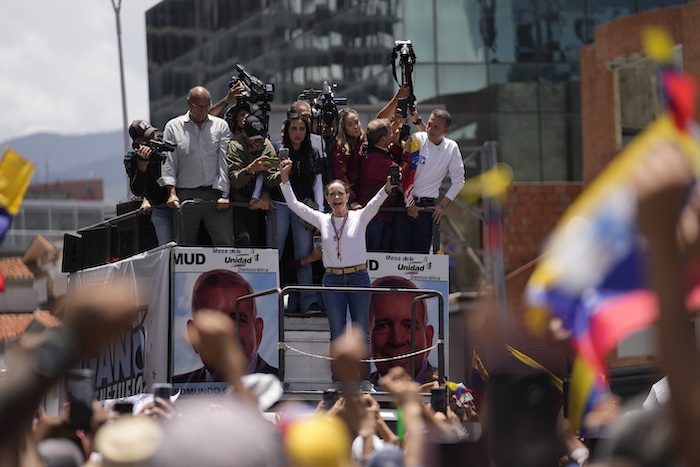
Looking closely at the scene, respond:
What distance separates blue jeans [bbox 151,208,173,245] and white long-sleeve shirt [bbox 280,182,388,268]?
1581mm

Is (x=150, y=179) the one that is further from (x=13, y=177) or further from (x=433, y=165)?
(x=13, y=177)

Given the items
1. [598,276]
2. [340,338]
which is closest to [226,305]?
[340,338]

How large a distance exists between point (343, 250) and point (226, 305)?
147 centimetres

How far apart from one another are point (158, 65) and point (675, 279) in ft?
135

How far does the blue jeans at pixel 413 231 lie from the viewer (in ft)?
34.3

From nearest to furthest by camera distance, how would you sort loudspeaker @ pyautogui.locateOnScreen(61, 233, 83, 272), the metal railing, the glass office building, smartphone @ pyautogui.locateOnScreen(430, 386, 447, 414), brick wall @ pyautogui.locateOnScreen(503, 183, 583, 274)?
smartphone @ pyautogui.locateOnScreen(430, 386, 447, 414), the metal railing, loudspeaker @ pyautogui.locateOnScreen(61, 233, 83, 272), brick wall @ pyautogui.locateOnScreen(503, 183, 583, 274), the glass office building

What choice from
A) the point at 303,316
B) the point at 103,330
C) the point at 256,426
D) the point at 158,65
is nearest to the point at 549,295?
the point at 256,426

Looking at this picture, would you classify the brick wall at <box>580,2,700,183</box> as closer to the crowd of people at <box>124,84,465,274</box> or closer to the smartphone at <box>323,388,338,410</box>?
the crowd of people at <box>124,84,465,274</box>

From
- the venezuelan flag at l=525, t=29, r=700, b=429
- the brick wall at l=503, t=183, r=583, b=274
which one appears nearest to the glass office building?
the brick wall at l=503, t=183, r=583, b=274

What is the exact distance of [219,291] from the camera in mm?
10094

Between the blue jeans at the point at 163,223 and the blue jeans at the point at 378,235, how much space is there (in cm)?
185

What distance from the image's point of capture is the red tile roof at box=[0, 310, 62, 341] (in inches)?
1939

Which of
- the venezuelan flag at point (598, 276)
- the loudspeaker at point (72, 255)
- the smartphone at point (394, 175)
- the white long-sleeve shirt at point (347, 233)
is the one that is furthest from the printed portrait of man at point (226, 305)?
the venezuelan flag at point (598, 276)

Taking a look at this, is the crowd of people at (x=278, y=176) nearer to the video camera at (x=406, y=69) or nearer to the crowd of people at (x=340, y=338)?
the crowd of people at (x=340, y=338)
